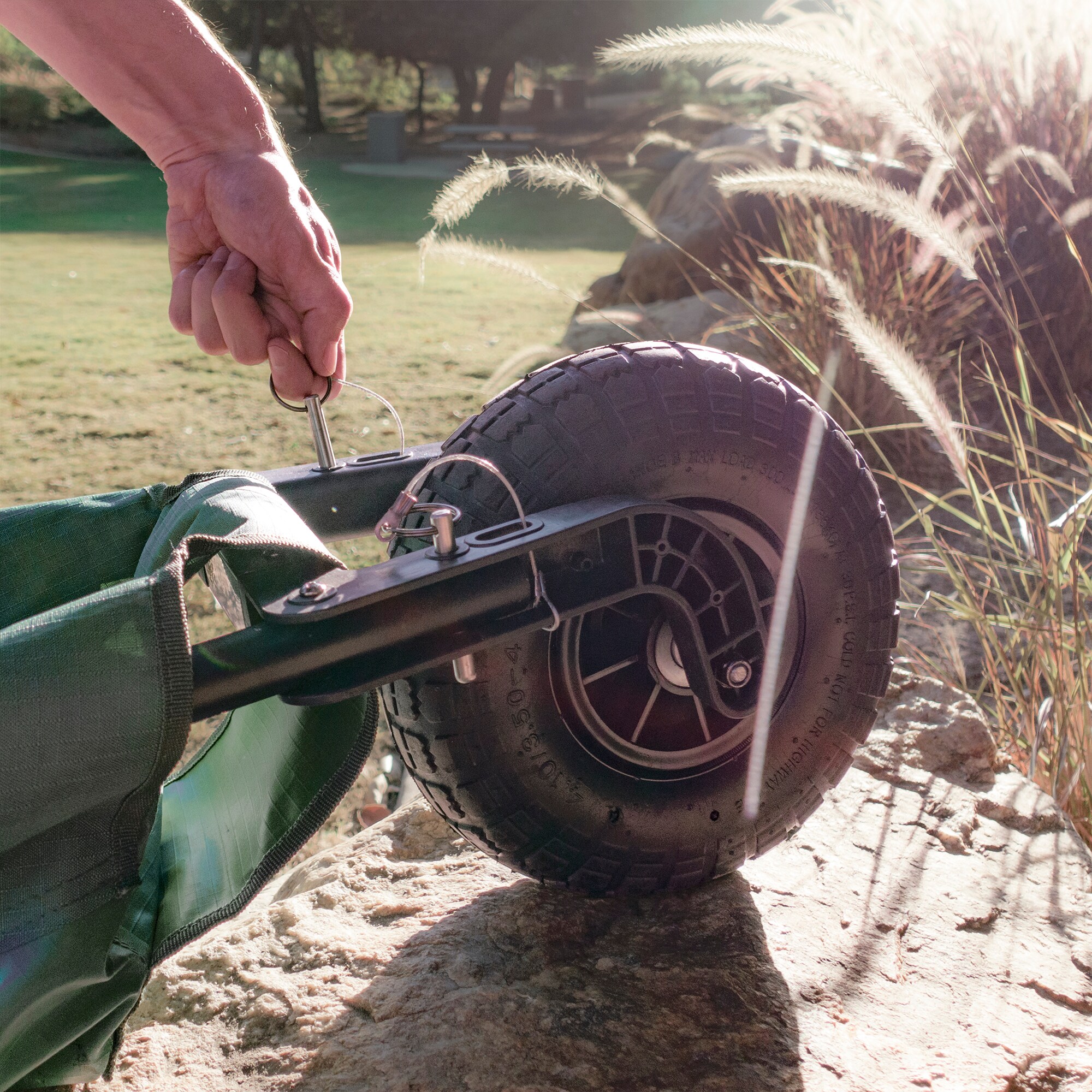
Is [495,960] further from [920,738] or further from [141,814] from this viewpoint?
[920,738]

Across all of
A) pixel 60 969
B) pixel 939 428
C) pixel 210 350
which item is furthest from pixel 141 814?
pixel 939 428

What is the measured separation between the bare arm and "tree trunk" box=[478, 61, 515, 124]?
2109 centimetres

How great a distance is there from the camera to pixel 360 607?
1.21 metres

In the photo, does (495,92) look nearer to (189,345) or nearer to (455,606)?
(189,345)

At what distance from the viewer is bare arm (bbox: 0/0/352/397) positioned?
157 cm

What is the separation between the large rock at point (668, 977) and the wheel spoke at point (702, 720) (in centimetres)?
28

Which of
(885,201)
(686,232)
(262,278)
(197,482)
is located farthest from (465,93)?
(197,482)

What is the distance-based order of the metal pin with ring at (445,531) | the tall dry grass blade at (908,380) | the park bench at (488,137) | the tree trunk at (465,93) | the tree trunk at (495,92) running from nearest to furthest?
the metal pin with ring at (445,531) → the tall dry grass blade at (908,380) → the park bench at (488,137) → the tree trunk at (495,92) → the tree trunk at (465,93)

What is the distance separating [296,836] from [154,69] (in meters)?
1.22

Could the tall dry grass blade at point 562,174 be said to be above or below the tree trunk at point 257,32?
below

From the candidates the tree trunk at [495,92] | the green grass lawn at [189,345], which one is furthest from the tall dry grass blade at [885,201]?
the tree trunk at [495,92]

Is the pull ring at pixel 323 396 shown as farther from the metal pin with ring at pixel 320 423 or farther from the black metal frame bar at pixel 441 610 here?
the black metal frame bar at pixel 441 610

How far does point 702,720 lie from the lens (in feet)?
5.22

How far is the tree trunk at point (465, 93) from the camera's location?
22.1m
